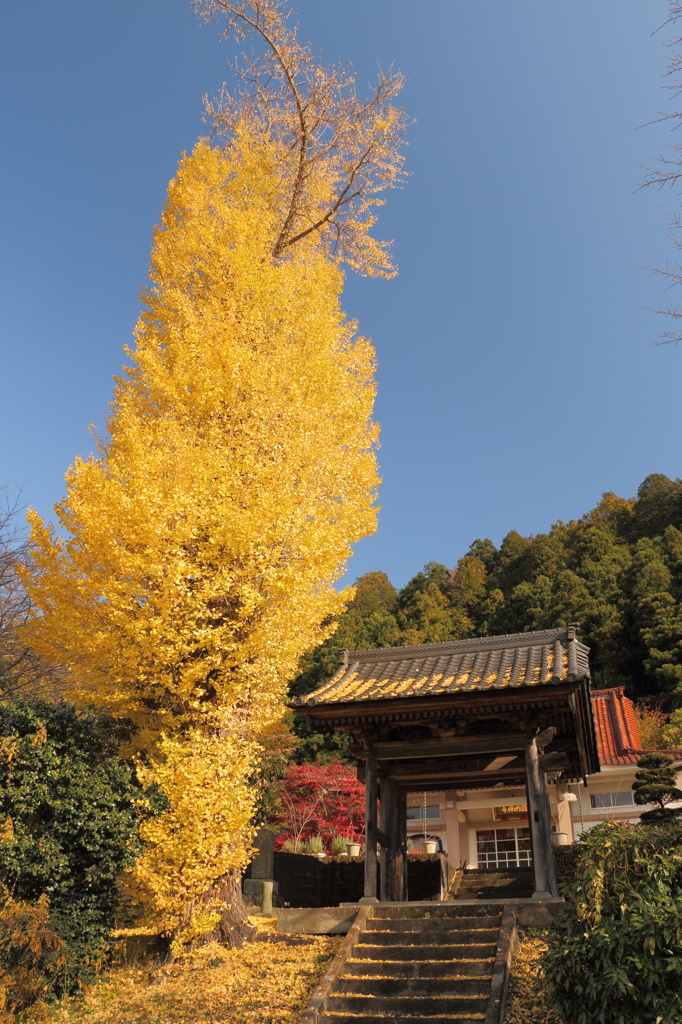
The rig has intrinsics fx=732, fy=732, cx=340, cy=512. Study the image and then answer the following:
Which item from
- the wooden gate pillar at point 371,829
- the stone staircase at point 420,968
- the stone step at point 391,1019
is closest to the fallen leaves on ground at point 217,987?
the stone step at point 391,1019


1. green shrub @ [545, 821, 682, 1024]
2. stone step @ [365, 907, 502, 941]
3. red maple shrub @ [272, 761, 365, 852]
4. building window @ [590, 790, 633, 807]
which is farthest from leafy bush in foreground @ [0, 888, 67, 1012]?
building window @ [590, 790, 633, 807]

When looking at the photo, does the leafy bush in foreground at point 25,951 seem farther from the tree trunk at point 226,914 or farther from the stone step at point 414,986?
the stone step at point 414,986

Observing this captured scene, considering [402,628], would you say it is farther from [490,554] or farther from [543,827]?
[543,827]

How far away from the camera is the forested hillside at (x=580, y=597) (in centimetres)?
3119

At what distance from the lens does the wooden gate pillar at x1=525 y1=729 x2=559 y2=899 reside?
29.4ft

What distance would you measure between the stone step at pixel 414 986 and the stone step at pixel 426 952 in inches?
16.3

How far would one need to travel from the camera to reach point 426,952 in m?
8.10

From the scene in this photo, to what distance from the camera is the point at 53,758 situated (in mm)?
8445

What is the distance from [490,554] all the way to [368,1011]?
38426 mm

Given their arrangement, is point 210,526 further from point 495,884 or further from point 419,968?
point 495,884

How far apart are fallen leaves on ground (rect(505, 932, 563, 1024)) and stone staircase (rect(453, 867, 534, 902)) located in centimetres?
489

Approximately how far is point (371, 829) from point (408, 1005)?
10.2ft

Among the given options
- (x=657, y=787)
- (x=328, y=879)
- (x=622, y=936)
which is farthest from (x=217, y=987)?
(x=657, y=787)

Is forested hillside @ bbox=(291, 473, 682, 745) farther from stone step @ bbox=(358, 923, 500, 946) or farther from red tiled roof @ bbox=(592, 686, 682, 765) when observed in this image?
stone step @ bbox=(358, 923, 500, 946)
